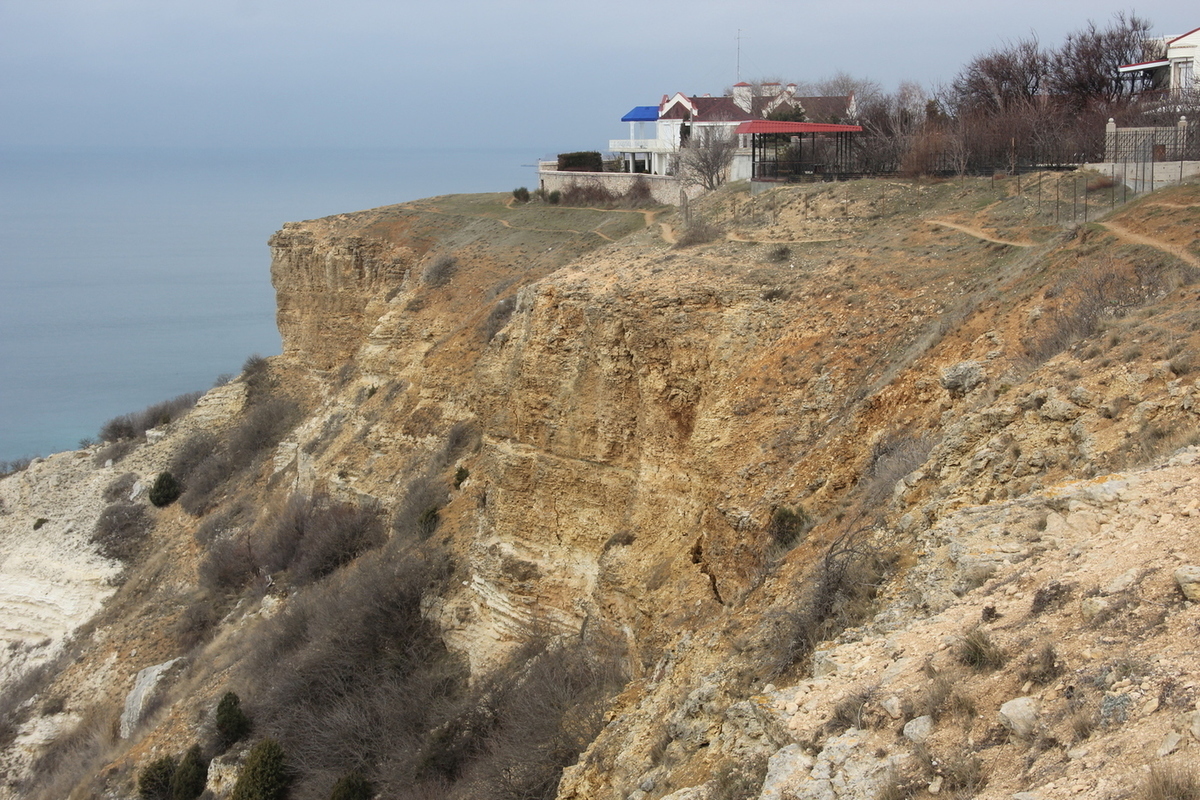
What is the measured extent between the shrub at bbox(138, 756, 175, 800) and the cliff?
2.78 feet

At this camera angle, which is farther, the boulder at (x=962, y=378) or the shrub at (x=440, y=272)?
the shrub at (x=440, y=272)

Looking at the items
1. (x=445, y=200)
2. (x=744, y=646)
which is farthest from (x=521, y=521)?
(x=445, y=200)

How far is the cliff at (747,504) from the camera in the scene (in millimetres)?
6523

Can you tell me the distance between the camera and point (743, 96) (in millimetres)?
57000

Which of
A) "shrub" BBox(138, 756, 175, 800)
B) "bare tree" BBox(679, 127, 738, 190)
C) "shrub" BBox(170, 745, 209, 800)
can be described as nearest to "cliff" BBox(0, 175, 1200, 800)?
"shrub" BBox(138, 756, 175, 800)

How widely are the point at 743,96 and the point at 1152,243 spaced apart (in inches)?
1754

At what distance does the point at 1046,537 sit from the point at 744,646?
338cm

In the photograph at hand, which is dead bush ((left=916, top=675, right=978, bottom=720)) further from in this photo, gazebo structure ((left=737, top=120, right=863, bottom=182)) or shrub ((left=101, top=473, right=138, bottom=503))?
shrub ((left=101, top=473, right=138, bottom=503))

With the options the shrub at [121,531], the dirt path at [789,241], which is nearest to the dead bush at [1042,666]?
the dirt path at [789,241]

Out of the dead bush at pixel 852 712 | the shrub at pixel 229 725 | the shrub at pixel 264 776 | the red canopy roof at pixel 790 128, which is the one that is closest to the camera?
the dead bush at pixel 852 712

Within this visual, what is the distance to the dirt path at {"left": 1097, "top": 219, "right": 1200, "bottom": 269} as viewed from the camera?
45.6 ft

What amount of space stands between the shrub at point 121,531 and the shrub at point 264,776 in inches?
747

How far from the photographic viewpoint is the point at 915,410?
14.0 metres

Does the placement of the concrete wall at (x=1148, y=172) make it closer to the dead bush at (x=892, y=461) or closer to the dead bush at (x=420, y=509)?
the dead bush at (x=892, y=461)
